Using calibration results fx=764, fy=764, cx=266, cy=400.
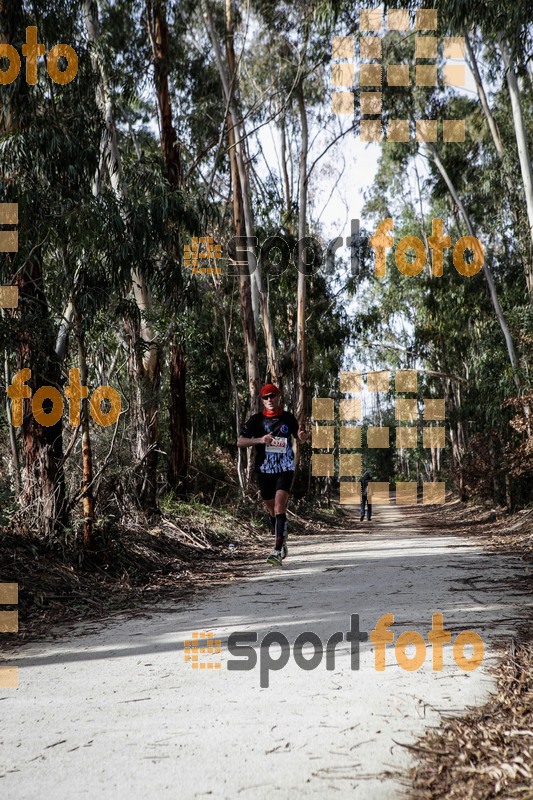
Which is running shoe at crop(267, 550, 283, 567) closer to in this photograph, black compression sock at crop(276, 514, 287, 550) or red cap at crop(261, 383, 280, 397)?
black compression sock at crop(276, 514, 287, 550)

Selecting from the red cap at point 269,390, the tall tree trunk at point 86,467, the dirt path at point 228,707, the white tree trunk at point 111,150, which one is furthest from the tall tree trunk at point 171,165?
the dirt path at point 228,707

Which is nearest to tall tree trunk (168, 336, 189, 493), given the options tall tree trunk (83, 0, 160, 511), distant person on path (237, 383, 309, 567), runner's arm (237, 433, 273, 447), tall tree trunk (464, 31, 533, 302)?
tall tree trunk (83, 0, 160, 511)

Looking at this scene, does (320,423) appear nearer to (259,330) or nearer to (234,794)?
(259,330)

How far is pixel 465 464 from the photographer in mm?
25516

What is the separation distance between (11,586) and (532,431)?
922 cm

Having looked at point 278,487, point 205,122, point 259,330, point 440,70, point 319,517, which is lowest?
point 319,517

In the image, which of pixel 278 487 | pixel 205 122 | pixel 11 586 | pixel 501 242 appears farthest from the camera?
pixel 501 242

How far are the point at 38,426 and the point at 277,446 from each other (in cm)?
241

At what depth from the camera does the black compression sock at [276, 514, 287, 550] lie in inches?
290

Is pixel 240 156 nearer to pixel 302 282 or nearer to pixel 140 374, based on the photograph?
pixel 302 282

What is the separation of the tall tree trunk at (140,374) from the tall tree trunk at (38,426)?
71.7 inches

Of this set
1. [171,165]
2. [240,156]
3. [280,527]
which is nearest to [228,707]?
[280,527]

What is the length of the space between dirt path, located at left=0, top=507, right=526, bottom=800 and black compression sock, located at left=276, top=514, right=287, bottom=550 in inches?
75.9

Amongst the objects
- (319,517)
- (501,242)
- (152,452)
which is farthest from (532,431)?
(501,242)
